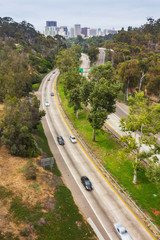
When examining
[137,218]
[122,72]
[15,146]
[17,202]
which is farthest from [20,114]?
[122,72]

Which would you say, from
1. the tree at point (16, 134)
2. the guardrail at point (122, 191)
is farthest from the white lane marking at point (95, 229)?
the tree at point (16, 134)

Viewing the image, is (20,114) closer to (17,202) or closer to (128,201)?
(17,202)

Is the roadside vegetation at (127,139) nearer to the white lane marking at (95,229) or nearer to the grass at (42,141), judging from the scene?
the white lane marking at (95,229)

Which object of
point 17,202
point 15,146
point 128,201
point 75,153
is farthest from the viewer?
point 75,153

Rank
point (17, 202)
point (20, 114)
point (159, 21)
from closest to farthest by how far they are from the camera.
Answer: point (17, 202)
point (20, 114)
point (159, 21)

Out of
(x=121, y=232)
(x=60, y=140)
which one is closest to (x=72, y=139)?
(x=60, y=140)

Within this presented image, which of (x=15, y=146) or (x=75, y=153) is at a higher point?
(x=15, y=146)

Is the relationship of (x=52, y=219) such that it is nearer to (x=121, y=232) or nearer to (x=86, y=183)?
(x=121, y=232)

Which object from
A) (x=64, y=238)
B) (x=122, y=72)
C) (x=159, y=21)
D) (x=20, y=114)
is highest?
(x=159, y=21)
